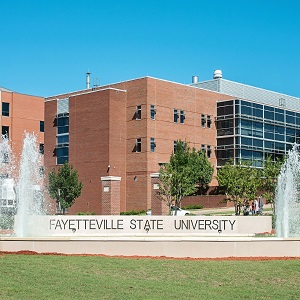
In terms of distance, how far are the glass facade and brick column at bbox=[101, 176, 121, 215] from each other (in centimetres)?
1458

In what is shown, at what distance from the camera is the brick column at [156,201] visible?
171ft

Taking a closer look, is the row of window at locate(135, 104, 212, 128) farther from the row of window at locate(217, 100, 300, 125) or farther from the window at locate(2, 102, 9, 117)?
the window at locate(2, 102, 9, 117)

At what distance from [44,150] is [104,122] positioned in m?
11.3

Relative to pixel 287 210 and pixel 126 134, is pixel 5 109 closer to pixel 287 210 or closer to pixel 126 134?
pixel 126 134

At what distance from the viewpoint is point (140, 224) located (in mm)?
29078

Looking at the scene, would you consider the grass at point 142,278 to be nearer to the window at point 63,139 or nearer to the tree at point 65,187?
the tree at point 65,187

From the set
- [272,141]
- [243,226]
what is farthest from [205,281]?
[272,141]

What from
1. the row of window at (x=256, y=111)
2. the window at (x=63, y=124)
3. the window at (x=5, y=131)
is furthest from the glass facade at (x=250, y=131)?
the window at (x=5, y=131)

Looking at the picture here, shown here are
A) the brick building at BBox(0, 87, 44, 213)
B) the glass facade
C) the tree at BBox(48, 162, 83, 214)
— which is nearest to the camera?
the tree at BBox(48, 162, 83, 214)

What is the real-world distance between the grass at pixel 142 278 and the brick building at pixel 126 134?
4242 cm

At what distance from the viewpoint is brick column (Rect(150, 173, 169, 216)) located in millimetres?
52188

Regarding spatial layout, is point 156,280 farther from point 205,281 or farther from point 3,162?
point 3,162

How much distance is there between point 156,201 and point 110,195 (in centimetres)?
662

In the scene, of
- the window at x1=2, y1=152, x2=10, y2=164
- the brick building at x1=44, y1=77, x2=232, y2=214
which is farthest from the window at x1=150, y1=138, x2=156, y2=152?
the window at x1=2, y1=152, x2=10, y2=164
